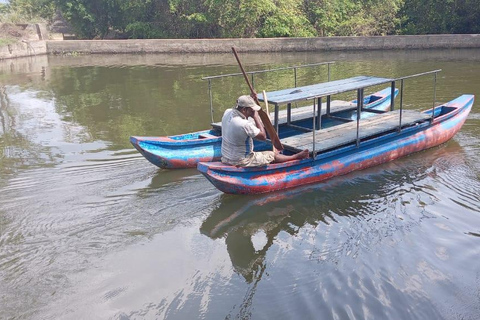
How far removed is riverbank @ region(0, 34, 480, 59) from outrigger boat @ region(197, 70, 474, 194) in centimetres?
1485

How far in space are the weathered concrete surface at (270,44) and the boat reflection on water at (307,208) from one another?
16.5 meters

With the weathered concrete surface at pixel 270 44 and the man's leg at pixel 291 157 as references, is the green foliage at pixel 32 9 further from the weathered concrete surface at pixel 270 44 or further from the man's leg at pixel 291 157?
the man's leg at pixel 291 157

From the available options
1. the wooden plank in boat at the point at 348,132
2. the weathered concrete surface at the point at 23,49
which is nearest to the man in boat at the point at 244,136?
the wooden plank in boat at the point at 348,132

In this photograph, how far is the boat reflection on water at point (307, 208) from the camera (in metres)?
6.09

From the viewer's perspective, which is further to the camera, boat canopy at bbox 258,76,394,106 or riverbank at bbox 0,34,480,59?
riverbank at bbox 0,34,480,59

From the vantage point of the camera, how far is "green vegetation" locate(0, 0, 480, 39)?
25.3 metres

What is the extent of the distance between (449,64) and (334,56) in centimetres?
570

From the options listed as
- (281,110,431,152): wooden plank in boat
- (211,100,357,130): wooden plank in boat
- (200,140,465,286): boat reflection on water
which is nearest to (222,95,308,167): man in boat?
(281,110,431,152): wooden plank in boat

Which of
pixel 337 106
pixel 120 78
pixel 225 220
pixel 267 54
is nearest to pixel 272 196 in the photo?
pixel 225 220

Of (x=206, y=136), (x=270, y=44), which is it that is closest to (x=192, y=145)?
(x=206, y=136)

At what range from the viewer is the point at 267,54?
24.9 metres

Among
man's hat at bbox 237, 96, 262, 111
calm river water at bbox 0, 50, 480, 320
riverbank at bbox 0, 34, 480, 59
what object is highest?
riverbank at bbox 0, 34, 480, 59

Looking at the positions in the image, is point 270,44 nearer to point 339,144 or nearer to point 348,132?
point 348,132

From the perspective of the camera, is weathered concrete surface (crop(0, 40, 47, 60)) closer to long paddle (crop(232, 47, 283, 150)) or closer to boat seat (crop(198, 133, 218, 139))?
boat seat (crop(198, 133, 218, 139))
